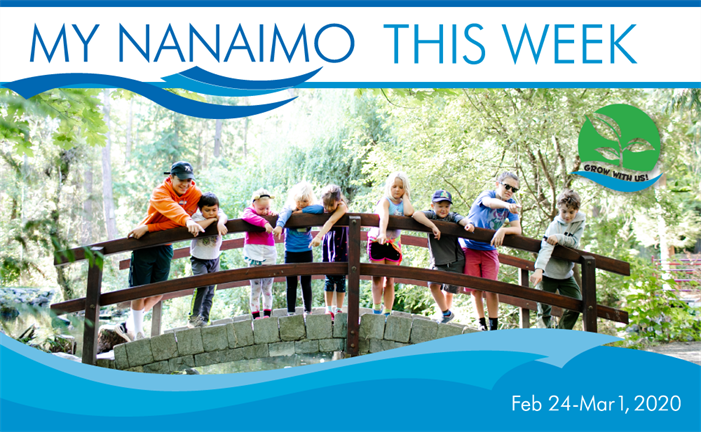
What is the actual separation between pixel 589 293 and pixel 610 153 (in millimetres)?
3100

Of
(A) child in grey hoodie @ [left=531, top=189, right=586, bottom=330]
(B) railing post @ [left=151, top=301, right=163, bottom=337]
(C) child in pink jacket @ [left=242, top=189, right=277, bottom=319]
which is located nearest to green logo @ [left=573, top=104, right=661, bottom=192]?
(A) child in grey hoodie @ [left=531, top=189, right=586, bottom=330]

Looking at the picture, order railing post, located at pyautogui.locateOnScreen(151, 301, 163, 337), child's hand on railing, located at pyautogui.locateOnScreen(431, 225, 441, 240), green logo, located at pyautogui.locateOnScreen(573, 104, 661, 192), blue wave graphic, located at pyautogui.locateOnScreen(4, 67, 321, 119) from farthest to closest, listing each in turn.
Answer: green logo, located at pyautogui.locateOnScreen(573, 104, 661, 192) < railing post, located at pyautogui.locateOnScreen(151, 301, 163, 337) < child's hand on railing, located at pyautogui.locateOnScreen(431, 225, 441, 240) < blue wave graphic, located at pyautogui.locateOnScreen(4, 67, 321, 119)

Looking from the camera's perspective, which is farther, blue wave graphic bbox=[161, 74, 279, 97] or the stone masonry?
the stone masonry

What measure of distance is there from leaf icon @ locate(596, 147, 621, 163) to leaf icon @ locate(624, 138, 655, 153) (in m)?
0.16

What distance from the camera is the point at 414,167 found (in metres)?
9.24

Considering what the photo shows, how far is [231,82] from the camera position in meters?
4.13

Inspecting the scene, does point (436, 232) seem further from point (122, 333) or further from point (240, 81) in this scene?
point (122, 333)

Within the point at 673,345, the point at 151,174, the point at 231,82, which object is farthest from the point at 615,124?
the point at 151,174

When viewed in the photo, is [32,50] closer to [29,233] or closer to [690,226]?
[29,233]

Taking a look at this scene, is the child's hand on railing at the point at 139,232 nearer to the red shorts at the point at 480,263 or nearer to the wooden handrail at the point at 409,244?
the wooden handrail at the point at 409,244

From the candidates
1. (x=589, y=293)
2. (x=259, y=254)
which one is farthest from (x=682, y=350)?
(x=259, y=254)

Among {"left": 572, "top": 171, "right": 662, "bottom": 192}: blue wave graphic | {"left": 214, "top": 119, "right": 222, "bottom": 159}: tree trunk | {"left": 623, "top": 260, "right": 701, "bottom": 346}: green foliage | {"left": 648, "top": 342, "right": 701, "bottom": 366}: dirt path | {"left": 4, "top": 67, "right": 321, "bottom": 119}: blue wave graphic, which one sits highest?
{"left": 214, "top": 119, "right": 222, "bottom": 159}: tree trunk

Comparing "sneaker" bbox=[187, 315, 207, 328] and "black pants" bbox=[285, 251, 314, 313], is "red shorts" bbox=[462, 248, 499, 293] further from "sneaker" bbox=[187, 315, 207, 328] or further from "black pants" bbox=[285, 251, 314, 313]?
"sneaker" bbox=[187, 315, 207, 328]

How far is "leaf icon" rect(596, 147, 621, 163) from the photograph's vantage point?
22.7 feet
